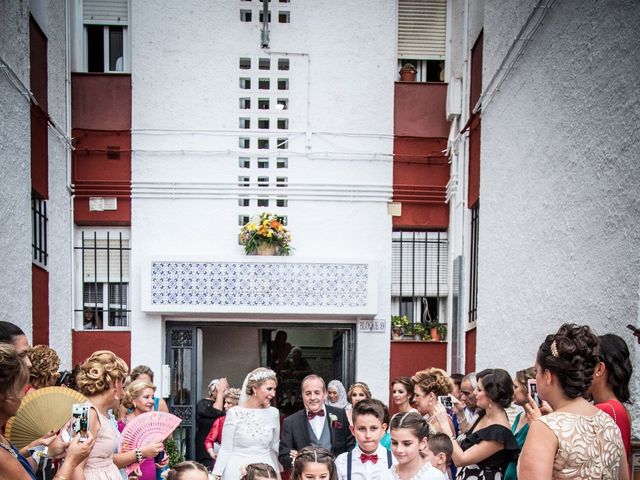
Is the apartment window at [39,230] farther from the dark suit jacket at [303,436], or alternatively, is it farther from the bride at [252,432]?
the dark suit jacket at [303,436]

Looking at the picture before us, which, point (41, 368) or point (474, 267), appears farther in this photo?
point (474, 267)

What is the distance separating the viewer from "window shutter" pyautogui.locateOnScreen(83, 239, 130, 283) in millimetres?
8781

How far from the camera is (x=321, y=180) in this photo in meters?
8.83

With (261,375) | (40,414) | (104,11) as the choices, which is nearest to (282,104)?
(104,11)

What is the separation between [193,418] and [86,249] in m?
2.53

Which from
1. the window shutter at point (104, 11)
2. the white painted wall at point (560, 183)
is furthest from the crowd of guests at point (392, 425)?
the window shutter at point (104, 11)

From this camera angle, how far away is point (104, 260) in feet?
28.9

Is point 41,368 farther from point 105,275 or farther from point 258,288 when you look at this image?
point 105,275

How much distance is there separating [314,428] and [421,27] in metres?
5.81

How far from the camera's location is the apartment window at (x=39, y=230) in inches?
301

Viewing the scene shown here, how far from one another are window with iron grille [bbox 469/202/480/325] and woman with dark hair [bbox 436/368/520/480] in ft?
12.5

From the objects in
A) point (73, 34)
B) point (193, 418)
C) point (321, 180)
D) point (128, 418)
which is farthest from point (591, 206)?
point (73, 34)

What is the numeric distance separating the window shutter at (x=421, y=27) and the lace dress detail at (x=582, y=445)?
7159 mm

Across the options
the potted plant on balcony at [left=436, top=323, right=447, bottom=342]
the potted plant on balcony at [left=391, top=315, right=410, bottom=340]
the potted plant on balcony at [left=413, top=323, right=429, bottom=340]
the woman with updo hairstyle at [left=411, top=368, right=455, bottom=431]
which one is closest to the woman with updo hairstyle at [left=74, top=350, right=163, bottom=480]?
the woman with updo hairstyle at [left=411, top=368, right=455, bottom=431]
